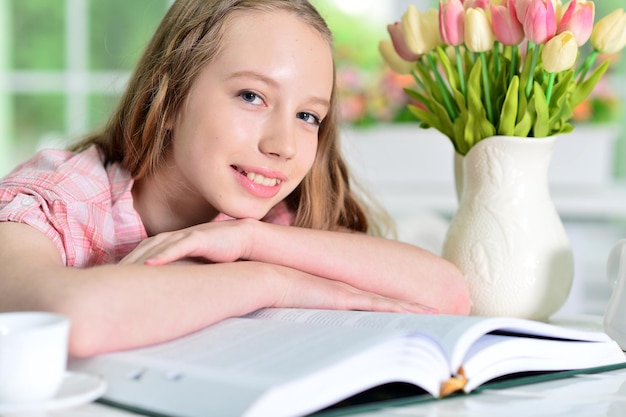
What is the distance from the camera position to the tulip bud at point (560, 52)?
1.18 meters

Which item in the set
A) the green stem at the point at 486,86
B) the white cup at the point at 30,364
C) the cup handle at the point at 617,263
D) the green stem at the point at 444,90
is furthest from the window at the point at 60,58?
the white cup at the point at 30,364

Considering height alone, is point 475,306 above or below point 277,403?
below

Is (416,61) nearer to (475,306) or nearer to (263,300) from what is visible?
(475,306)

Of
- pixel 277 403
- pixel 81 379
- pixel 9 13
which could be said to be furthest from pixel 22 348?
pixel 9 13

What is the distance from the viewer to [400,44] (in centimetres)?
140

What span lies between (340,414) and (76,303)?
29 cm

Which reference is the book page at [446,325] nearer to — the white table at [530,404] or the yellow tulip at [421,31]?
the white table at [530,404]

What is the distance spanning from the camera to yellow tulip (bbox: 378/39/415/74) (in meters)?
1.46

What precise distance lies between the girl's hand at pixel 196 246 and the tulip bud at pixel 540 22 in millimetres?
476

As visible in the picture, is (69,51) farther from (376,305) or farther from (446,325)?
(446,325)

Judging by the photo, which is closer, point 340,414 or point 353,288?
point 340,414

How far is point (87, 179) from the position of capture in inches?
52.4

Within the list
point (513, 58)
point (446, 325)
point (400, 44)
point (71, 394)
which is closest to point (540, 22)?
point (513, 58)

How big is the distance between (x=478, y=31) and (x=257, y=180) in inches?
15.4
